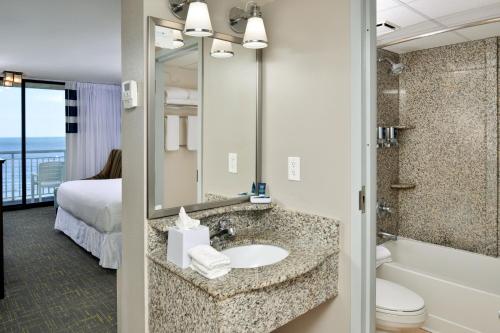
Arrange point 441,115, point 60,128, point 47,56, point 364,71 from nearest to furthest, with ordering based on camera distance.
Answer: point 364,71 → point 441,115 → point 47,56 → point 60,128

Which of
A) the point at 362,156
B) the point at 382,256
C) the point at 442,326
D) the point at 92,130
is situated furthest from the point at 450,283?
the point at 92,130

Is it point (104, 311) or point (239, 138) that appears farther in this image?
point (104, 311)

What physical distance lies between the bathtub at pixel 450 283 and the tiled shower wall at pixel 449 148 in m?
0.15

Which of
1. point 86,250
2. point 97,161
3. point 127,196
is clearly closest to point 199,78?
point 127,196

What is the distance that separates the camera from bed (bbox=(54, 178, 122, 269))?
357cm

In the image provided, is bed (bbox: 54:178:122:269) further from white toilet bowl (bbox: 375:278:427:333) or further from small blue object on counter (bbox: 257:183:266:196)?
white toilet bowl (bbox: 375:278:427:333)

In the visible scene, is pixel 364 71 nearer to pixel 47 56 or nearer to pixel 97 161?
pixel 47 56

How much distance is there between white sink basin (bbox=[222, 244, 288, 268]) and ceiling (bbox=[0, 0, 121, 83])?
2300 millimetres

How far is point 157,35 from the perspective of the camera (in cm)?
162

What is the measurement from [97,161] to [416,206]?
6.06m

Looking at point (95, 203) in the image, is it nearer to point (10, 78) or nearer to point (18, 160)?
point (10, 78)

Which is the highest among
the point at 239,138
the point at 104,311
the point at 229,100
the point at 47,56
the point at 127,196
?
the point at 47,56

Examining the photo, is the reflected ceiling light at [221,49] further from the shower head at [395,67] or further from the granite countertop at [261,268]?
the shower head at [395,67]

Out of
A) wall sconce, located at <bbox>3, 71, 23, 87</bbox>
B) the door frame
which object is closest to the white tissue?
wall sconce, located at <bbox>3, 71, 23, 87</bbox>
